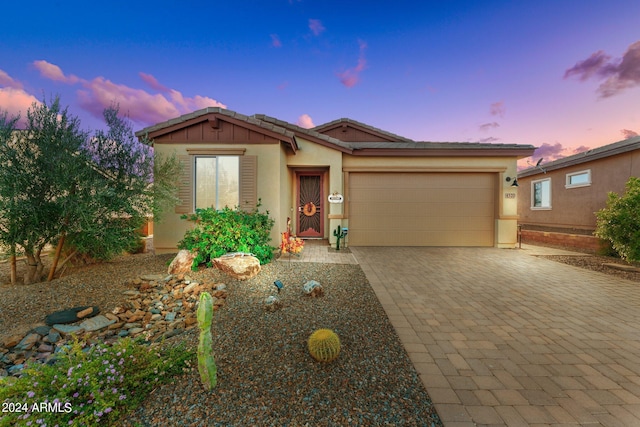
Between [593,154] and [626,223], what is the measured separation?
3.57 m

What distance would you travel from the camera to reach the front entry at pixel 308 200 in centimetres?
865

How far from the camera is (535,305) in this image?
3.51 meters

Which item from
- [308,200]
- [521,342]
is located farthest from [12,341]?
[308,200]

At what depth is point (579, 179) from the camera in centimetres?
877

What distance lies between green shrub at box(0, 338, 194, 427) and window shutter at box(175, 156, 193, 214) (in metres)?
4.80

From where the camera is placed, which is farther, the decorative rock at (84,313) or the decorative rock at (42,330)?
the decorative rock at (84,313)

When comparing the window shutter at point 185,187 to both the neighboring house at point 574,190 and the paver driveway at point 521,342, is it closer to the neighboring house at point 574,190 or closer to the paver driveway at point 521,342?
the paver driveway at point 521,342

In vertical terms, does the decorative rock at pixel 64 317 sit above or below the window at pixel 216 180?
below

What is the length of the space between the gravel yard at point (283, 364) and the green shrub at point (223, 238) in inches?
33.9

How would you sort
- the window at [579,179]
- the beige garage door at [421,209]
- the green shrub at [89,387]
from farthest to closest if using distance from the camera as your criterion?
the window at [579,179] → the beige garage door at [421,209] → the green shrub at [89,387]

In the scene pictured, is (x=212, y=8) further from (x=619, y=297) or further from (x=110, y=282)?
(x=619, y=297)

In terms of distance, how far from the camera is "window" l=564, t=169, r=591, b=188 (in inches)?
330

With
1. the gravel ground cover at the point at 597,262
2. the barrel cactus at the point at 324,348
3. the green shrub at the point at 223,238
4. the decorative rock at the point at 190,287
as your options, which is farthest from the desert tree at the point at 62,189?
the gravel ground cover at the point at 597,262

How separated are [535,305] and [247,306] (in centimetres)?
419
